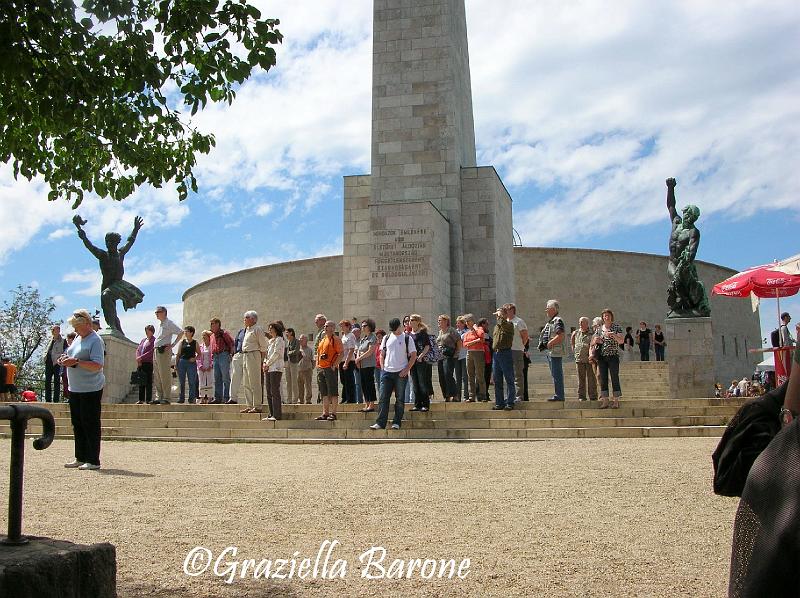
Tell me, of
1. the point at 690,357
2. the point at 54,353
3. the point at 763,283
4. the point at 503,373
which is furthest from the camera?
the point at 690,357

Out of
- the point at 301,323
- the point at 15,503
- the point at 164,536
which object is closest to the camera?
the point at 15,503

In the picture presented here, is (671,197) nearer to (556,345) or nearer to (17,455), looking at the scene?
(556,345)

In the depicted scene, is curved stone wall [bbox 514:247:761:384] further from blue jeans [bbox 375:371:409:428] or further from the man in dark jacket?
blue jeans [bbox 375:371:409:428]

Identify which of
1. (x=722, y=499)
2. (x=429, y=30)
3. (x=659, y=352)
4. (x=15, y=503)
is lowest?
(x=722, y=499)

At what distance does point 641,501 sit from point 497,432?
5.01 metres

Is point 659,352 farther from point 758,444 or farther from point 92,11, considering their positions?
point 758,444

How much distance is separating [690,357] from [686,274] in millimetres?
1668

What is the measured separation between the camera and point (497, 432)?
38.8ft

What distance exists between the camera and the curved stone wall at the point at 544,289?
32781 millimetres

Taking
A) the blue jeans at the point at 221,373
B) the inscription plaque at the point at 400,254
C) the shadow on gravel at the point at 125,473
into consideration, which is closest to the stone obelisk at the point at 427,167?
the inscription plaque at the point at 400,254

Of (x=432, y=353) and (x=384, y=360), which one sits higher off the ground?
(x=432, y=353)

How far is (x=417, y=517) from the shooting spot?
638cm

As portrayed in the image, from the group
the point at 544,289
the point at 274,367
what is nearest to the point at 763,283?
the point at 274,367

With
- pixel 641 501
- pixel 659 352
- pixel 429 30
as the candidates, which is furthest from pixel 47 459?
pixel 659 352
